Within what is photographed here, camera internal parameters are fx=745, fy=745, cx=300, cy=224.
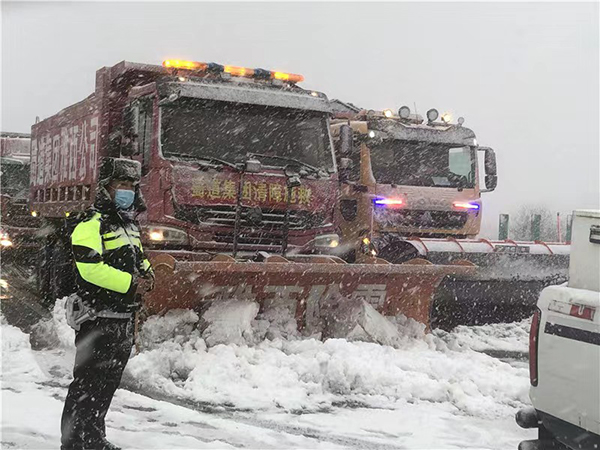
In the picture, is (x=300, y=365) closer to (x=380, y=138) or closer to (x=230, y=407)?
(x=230, y=407)

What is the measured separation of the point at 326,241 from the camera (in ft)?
28.3

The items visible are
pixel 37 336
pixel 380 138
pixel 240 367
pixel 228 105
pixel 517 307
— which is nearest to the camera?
pixel 240 367

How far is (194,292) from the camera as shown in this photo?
7355 mm

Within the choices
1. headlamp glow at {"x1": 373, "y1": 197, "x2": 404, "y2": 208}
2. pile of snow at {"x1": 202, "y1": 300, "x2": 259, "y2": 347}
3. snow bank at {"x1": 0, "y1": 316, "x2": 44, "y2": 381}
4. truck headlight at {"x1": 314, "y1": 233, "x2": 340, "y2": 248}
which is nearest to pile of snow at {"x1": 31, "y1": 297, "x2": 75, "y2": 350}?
snow bank at {"x1": 0, "y1": 316, "x2": 44, "y2": 381}

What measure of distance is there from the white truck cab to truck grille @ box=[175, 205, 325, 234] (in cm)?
478

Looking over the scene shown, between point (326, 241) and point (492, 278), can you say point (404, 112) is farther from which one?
point (326, 241)

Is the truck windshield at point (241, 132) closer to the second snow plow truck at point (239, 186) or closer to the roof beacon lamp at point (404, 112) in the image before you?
the second snow plow truck at point (239, 186)

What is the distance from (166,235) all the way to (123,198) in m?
3.34

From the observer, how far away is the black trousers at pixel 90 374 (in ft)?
14.2

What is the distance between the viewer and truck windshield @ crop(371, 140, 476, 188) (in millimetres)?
11047

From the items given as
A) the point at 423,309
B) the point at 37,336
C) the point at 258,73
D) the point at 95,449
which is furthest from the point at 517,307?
the point at 95,449

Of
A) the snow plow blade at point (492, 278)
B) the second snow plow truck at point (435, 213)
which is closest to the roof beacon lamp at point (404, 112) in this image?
the second snow plow truck at point (435, 213)

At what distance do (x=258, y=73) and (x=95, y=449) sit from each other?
543cm

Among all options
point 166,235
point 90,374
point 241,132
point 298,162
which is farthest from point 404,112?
point 90,374
